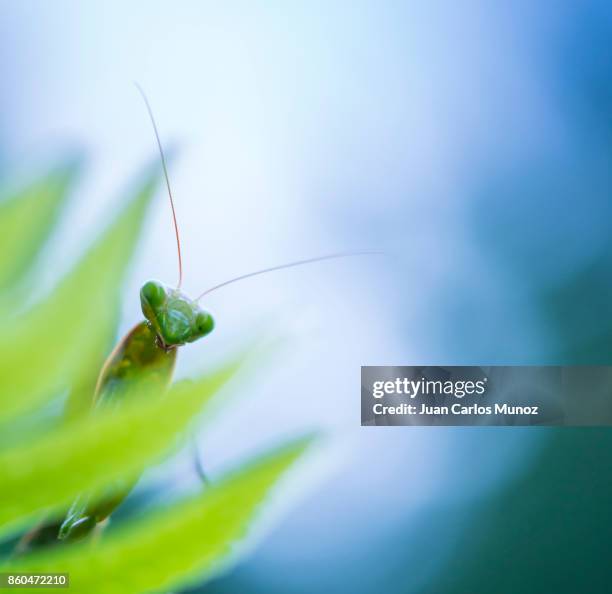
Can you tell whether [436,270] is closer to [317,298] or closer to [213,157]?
[317,298]

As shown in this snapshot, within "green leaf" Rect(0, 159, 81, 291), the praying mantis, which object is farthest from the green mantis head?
"green leaf" Rect(0, 159, 81, 291)

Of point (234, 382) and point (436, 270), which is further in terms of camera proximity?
point (436, 270)

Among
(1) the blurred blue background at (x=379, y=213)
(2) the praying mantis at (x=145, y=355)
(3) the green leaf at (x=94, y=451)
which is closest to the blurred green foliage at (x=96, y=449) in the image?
(3) the green leaf at (x=94, y=451)

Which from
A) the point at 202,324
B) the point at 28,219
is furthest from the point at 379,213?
the point at 28,219

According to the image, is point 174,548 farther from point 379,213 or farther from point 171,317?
point 379,213

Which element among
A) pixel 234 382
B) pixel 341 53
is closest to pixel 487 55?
pixel 341 53

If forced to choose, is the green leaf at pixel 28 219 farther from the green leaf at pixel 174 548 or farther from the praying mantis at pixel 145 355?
the praying mantis at pixel 145 355

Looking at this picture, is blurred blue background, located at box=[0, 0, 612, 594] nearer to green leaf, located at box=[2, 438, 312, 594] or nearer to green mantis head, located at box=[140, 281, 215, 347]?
green mantis head, located at box=[140, 281, 215, 347]
